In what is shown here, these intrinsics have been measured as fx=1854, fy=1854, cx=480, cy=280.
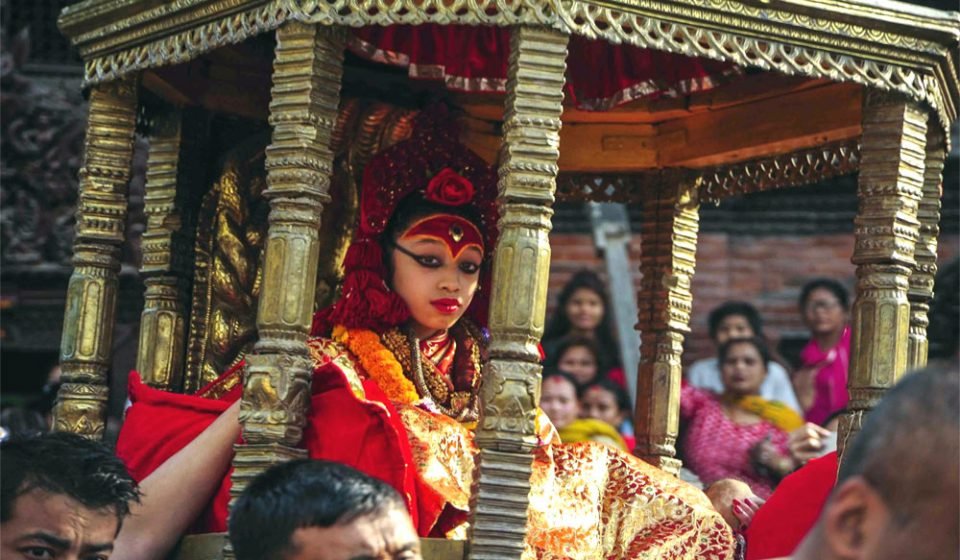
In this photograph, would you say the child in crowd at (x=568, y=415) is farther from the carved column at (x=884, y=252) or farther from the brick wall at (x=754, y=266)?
the carved column at (x=884, y=252)

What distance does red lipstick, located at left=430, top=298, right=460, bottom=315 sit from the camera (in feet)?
20.4

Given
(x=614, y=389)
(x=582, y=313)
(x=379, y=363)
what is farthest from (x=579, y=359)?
(x=379, y=363)

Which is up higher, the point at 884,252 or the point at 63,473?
the point at 884,252

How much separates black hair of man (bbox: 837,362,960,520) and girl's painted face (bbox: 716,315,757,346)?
21.9 ft

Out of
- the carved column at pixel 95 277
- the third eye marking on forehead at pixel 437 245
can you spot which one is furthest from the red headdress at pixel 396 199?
→ the carved column at pixel 95 277

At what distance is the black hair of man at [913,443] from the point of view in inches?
103

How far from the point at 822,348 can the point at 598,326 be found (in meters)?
1.26

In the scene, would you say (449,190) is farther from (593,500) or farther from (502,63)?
(593,500)

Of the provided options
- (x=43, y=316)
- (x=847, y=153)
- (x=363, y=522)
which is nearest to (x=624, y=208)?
(x=43, y=316)

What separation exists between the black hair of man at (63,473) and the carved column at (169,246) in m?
2.02

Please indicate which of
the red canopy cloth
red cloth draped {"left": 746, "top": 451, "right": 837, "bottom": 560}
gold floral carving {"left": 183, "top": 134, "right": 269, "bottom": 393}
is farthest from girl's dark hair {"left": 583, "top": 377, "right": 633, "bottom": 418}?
red cloth draped {"left": 746, "top": 451, "right": 837, "bottom": 560}

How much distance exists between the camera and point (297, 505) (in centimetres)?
369

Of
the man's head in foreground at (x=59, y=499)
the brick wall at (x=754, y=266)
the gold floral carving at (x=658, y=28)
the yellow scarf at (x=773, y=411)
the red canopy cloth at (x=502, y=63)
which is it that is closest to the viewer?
the man's head in foreground at (x=59, y=499)

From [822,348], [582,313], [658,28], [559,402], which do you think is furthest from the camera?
[582,313]
